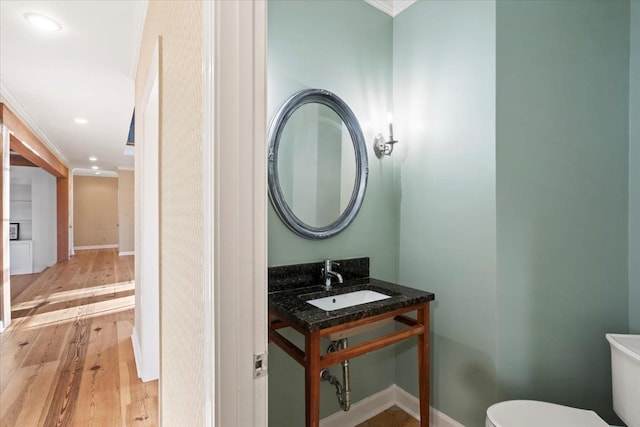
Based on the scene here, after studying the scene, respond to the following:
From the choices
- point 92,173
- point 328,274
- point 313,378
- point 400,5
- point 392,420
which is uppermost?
point 400,5

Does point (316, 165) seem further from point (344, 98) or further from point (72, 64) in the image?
point (72, 64)

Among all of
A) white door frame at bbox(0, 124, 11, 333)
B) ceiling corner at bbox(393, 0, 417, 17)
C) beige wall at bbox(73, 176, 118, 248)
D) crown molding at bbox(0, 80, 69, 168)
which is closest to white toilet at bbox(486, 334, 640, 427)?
ceiling corner at bbox(393, 0, 417, 17)

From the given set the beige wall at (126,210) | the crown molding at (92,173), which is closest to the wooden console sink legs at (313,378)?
the beige wall at (126,210)

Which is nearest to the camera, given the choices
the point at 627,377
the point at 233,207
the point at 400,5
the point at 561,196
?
the point at 233,207

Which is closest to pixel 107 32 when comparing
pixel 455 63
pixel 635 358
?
pixel 455 63

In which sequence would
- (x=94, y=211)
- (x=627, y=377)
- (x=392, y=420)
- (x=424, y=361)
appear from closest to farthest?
(x=627, y=377)
(x=424, y=361)
(x=392, y=420)
(x=94, y=211)

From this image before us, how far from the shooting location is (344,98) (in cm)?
184

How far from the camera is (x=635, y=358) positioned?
123cm

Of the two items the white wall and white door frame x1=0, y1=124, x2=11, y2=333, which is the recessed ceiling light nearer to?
white door frame x1=0, y1=124, x2=11, y2=333

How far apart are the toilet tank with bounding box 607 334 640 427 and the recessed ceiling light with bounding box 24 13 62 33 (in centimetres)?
342

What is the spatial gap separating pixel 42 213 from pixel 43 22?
6432 millimetres

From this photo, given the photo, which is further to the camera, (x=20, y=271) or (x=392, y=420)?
(x=20, y=271)

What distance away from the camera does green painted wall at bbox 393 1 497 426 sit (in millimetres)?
1539

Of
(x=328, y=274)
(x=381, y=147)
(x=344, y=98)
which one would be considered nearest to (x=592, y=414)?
(x=328, y=274)
